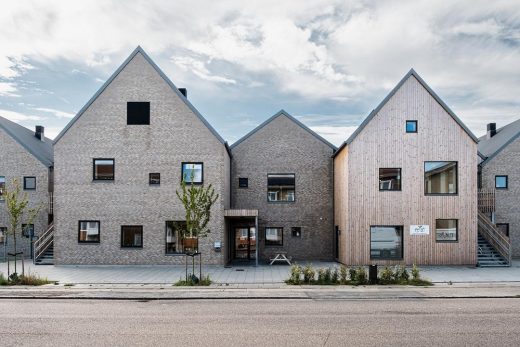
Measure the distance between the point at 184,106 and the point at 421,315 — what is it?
636 inches

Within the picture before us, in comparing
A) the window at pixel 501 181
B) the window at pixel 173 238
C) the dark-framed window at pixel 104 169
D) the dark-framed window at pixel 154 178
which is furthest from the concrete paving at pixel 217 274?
the window at pixel 501 181

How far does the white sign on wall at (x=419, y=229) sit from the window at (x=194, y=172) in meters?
11.9

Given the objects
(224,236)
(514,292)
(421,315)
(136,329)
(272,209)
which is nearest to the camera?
(136,329)

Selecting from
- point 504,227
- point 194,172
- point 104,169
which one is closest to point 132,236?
point 104,169

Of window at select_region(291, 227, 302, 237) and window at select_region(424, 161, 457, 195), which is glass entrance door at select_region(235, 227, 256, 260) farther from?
window at select_region(424, 161, 457, 195)

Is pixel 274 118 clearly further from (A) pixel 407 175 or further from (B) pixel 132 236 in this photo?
(B) pixel 132 236

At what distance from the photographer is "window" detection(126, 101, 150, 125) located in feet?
76.3

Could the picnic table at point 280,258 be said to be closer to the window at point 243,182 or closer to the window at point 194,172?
the window at point 243,182

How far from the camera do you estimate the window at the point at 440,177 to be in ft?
76.6

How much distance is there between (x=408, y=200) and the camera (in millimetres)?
23266

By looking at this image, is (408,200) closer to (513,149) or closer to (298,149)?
(298,149)

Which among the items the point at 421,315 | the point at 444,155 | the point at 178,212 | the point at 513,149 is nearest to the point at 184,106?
the point at 178,212

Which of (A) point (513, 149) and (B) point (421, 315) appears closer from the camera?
(B) point (421, 315)

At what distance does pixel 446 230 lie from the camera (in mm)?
23203
